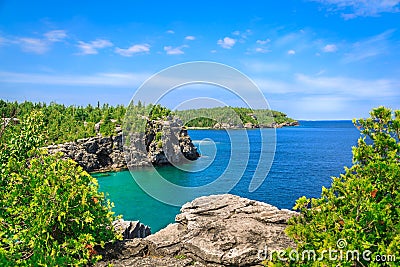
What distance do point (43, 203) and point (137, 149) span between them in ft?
178

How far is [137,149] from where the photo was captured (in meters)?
64.4

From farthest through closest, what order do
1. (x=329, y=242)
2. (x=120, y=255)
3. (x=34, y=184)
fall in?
(x=120, y=255)
(x=34, y=184)
(x=329, y=242)

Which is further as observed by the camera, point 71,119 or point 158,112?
point 158,112

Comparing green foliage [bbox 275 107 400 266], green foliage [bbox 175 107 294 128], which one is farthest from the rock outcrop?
green foliage [bbox 175 107 294 128]

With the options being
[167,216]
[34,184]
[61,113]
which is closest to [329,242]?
[34,184]

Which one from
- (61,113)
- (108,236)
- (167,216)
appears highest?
(61,113)

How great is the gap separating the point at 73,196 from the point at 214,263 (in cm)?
562

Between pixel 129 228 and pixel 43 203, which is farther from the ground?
pixel 43 203

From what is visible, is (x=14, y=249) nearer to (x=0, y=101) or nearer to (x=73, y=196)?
(x=73, y=196)

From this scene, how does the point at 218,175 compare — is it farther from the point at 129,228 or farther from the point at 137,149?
the point at 129,228

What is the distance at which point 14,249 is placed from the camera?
966 cm

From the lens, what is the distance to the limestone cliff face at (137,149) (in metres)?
57.9

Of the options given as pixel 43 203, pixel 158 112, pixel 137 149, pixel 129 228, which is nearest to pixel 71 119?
pixel 137 149

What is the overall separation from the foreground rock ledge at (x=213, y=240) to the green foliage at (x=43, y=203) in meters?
1.78
